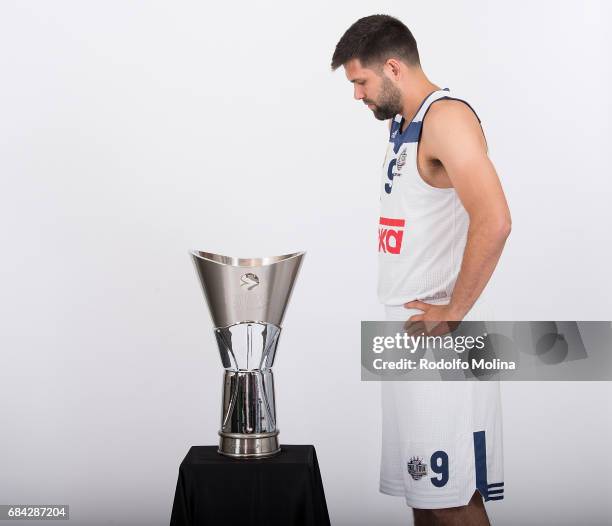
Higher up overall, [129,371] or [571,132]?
[571,132]

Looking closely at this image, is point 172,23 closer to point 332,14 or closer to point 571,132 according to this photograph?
point 332,14

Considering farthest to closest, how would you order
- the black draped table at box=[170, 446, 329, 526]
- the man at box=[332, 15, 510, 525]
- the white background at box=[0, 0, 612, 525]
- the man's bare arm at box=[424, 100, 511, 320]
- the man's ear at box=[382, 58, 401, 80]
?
the white background at box=[0, 0, 612, 525]
the man's ear at box=[382, 58, 401, 80]
the man at box=[332, 15, 510, 525]
the man's bare arm at box=[424, 100, 511, 320]
the black draped table at box=[170, 446, 329, 526]

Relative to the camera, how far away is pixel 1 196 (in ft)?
8.91

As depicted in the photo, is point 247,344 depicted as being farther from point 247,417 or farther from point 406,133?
point 406,133

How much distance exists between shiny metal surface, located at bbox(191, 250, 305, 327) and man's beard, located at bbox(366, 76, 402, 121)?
60cm

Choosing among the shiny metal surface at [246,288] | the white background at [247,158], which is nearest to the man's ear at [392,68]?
the white background at [247,158]

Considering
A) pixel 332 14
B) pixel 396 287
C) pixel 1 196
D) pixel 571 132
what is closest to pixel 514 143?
pixel 571 132

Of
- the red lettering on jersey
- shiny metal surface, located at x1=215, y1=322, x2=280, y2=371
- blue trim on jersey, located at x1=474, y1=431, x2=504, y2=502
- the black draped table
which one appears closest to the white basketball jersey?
the red lettering on jersey

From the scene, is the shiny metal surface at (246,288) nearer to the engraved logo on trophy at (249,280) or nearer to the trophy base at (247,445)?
the engraved logo on trophy at (249,280)

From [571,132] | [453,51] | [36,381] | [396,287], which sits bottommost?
[36,381]

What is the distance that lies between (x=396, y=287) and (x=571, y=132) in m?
0.98

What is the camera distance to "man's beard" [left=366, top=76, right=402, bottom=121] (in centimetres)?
215

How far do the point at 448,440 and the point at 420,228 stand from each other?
0.48 meters

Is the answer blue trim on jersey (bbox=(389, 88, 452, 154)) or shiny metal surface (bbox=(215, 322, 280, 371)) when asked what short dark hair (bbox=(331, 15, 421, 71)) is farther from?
shiny metal surface (bbox=(215, 322, 280, 371))
